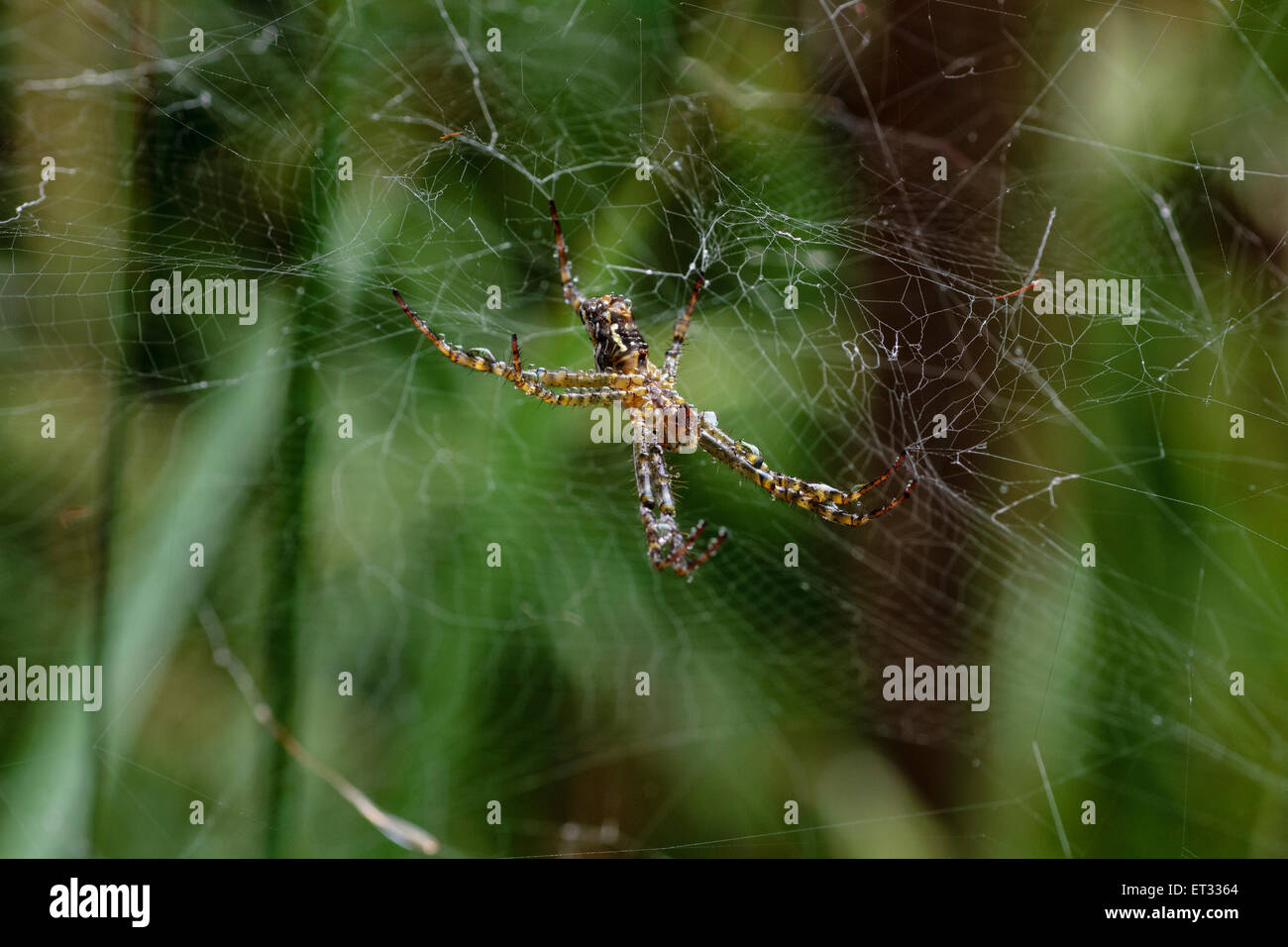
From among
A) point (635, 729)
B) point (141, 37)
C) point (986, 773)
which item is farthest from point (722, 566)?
point (141, 37)

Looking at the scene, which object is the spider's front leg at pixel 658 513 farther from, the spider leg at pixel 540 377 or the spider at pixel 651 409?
the spider leg at pixel 540 377
